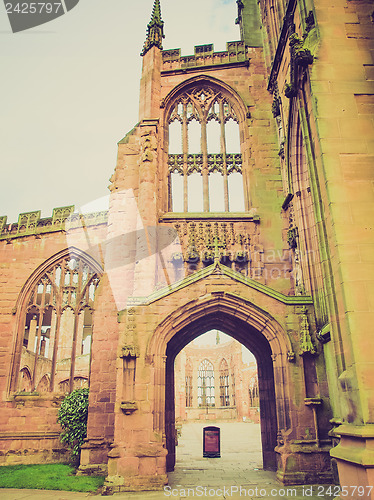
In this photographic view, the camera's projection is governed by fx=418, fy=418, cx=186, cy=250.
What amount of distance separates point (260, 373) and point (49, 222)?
1013cm

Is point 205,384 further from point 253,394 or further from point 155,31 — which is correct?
point 155,31

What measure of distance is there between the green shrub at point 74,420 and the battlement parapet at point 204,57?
Answer: 12.8 meters

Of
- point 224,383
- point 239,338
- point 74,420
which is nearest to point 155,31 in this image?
point 239,338

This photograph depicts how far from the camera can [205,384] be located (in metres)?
48.3

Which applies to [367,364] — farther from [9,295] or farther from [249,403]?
[249,403]

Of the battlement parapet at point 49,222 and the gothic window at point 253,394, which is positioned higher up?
the battlement parapet at point 49,222

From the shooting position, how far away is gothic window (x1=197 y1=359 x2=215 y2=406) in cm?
4741

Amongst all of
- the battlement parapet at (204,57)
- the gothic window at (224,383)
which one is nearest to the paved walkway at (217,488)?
the battlement parapet at (204,57)

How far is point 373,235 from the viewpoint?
22.0 ft

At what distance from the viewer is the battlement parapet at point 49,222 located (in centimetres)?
1636

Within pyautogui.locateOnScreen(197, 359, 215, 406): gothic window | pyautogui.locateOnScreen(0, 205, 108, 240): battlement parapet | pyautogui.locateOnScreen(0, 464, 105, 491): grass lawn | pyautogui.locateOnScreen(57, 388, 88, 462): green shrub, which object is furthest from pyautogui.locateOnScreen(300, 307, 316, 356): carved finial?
pyautogui.locateOnScreen(197, 359, 215, 406): gothic window

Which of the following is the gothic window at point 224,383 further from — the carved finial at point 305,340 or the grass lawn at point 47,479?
the carved finial at point 305,340

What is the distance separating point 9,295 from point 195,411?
3388cm

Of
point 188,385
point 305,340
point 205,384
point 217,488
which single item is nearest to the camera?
point 217,488
